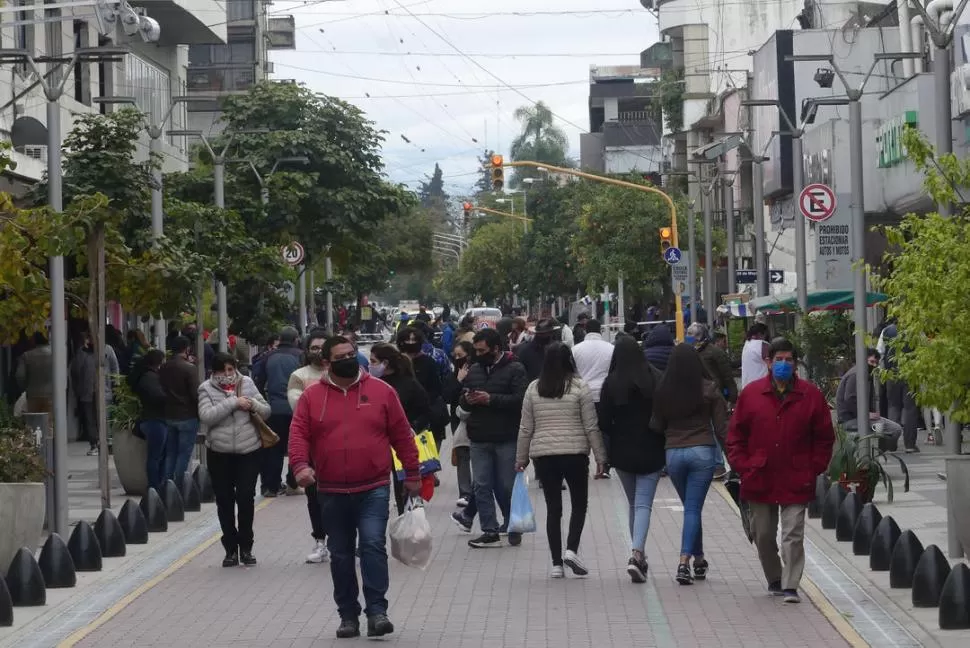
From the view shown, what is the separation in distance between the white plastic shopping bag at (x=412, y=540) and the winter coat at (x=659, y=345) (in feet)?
18.8

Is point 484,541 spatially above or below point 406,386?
below

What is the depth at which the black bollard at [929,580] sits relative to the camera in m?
11.5

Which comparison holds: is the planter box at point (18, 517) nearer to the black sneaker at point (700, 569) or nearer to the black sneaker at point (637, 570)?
the black sneaker at point (637, 570)

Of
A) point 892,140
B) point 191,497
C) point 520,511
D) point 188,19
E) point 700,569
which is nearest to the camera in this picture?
point 700,569

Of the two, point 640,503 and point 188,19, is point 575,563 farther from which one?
point 188,19

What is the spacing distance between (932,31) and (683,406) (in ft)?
14.9

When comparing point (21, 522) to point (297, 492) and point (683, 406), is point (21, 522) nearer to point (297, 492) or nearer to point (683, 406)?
point (683, 406)

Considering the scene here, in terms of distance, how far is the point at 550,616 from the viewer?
11.3 m

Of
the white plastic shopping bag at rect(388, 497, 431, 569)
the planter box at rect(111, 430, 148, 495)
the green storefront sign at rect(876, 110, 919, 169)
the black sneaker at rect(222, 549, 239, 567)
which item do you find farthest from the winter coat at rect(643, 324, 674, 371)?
the green storefront sign at rect(876, 110, 919, 169)

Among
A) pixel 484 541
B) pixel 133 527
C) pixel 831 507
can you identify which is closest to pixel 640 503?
pixel 484 541

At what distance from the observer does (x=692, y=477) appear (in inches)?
496

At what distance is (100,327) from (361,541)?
323 inches

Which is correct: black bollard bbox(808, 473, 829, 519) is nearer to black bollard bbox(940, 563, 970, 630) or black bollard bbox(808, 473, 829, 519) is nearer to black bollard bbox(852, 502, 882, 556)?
black bollard bbox(852, 502, 882, 556)

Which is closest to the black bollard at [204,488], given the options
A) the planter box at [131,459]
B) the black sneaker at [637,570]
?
the planter box at [131,459]
